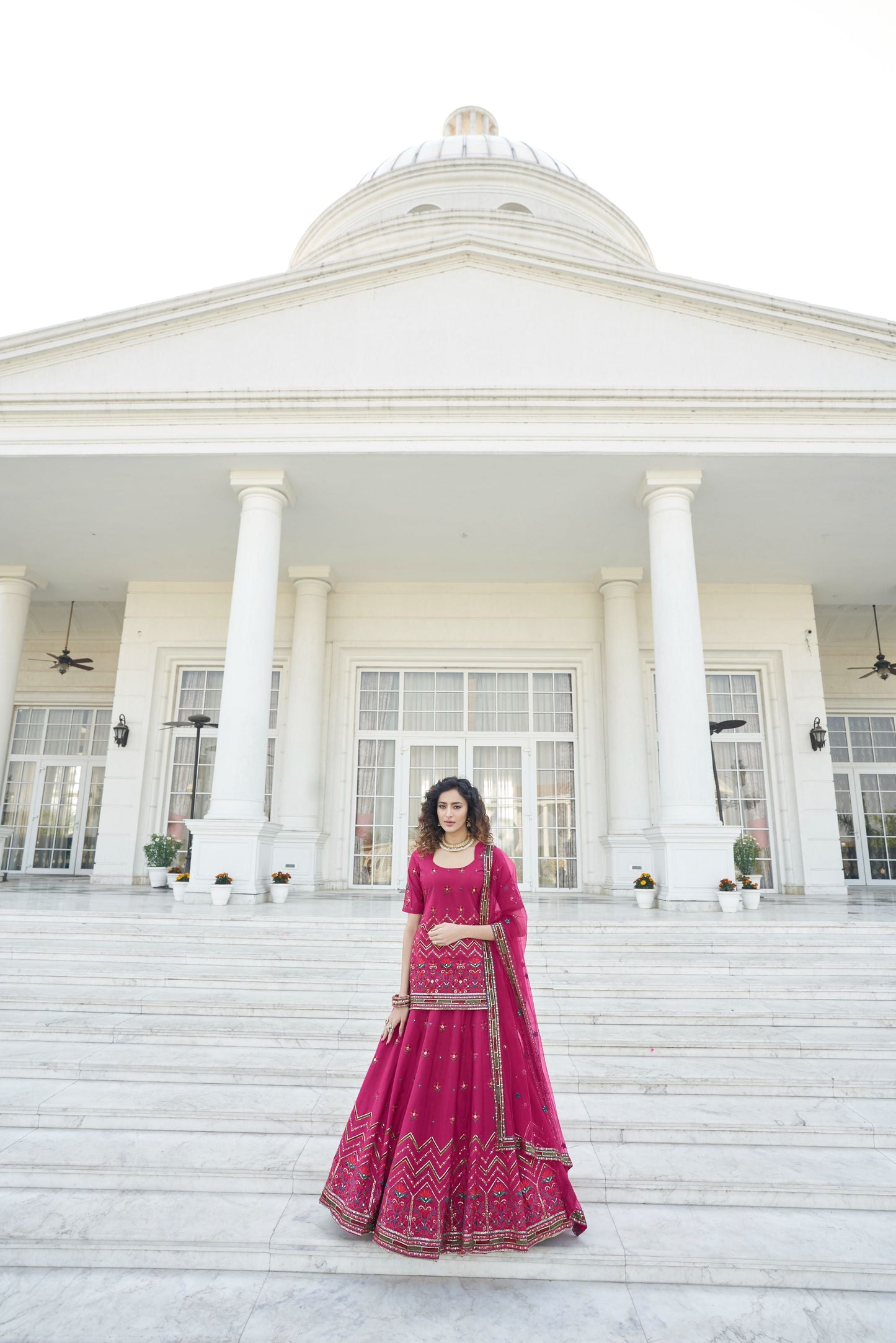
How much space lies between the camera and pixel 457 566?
1119 centimetres

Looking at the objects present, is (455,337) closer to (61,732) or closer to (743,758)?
(743,758)

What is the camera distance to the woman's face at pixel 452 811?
2703 millimetres

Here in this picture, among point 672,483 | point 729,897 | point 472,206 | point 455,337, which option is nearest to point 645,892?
point 729,897

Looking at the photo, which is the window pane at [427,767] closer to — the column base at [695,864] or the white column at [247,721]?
the white column at [247,721]

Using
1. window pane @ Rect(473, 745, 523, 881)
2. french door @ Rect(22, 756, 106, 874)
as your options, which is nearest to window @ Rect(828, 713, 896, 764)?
window pane @ Rect(473, 745, 523, 881)

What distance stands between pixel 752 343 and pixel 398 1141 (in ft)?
28.0

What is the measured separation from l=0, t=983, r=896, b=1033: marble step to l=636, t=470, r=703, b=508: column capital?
17.2 ft

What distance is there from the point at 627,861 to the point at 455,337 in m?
6.75

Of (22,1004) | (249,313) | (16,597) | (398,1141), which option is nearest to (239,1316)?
(398,1141)

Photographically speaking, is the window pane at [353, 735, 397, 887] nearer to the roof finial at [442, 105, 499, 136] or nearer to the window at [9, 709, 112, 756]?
the window at [9, 709, 112, 756]

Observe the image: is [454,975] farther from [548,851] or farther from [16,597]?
[16,597]

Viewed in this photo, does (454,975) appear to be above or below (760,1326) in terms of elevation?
above

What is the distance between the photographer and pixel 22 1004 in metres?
4.75

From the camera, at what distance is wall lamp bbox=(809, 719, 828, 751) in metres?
11.2
